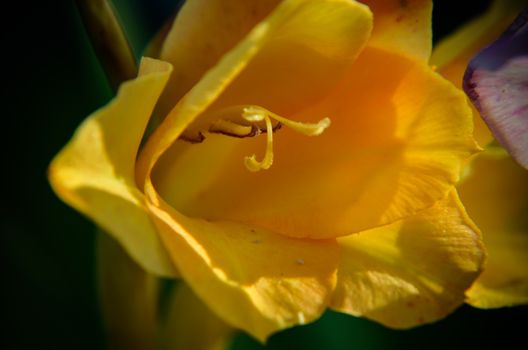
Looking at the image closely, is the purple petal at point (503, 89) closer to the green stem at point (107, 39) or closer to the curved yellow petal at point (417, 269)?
the curved yellow petal at point (417, 269)

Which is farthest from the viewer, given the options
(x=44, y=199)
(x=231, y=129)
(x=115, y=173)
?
(x=44, y=199)

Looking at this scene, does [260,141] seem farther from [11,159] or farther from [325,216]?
[11,159]

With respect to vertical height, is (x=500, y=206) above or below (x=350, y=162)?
below

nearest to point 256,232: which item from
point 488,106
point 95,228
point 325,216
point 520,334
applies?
point 325,216

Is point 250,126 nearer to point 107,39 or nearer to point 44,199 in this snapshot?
point 107,39

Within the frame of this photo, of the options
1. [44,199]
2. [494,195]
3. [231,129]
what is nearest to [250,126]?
[231,129]

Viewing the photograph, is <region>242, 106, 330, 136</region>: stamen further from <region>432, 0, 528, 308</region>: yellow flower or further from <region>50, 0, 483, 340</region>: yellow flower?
<region>432, 0, 528, 308</region>: yellow flower

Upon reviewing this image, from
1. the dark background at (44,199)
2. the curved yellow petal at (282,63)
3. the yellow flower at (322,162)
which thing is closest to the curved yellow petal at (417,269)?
the yellow flower at (322,162)
